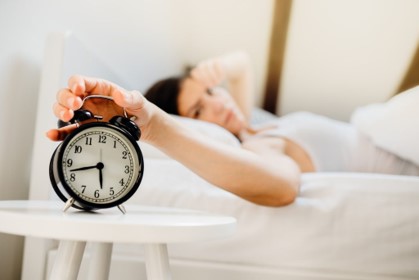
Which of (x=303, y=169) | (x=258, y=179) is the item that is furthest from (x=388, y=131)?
(x=258, y=179)

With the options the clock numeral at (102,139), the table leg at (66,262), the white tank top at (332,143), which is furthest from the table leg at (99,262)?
the white tank top at (332,143)

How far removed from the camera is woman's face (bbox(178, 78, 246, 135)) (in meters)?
1.35

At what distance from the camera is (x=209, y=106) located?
54.6 inches

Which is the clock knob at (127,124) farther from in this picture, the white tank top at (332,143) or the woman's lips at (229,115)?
the woman's lips at (229,115)

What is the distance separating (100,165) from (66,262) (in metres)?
0.14

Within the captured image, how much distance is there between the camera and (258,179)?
2.53 ft

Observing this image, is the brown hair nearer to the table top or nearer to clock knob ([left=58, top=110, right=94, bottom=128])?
clock knob ([left=58, top=110, right=94, bottom=128])

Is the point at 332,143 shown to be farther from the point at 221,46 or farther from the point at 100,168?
the point at 100,168

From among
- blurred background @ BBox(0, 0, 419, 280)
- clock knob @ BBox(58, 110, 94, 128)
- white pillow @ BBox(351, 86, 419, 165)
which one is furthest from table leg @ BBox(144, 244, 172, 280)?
white pillow @ BBox(351, 86, 419, 165)

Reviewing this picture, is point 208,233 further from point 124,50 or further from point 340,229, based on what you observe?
point 124,50

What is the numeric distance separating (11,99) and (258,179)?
531mm

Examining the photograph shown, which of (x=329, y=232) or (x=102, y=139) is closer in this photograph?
(x=102, y=139)

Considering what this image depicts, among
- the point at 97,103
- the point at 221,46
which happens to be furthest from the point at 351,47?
the point at 97,103

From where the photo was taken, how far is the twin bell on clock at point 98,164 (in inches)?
22.1
